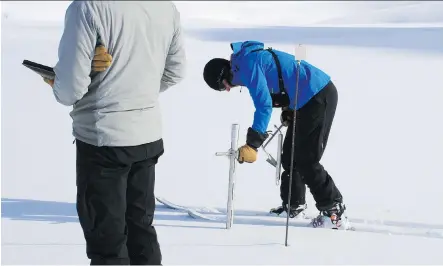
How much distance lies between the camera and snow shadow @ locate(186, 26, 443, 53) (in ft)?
48.4

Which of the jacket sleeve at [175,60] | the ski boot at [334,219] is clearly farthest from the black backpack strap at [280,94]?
the jacket sleeve at [175,60]

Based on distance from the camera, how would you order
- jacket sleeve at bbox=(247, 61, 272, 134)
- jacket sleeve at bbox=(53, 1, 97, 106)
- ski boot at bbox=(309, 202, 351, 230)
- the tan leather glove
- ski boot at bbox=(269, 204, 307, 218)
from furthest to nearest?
ski boot at bbox=(269, 204, 307, 218), ski boot at bbox=(309, 202, 351, 230), the tan leather glove, jacket sleeve at bbox=(247, 61, 272, 134), jacket sleeve at bbox=(53, 1, 97, 106)

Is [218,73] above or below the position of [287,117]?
above

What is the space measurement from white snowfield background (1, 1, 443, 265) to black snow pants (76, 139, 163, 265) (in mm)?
701

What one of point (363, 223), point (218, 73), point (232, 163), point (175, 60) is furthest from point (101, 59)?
point (363, 223)

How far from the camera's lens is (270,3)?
42.5 meters

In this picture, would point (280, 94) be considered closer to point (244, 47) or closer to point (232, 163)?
point (244, 47)

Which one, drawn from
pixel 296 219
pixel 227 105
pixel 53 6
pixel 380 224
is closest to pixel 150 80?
pixel 296 219

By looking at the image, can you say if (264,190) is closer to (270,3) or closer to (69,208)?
(69,208)

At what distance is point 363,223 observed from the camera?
4.01 m

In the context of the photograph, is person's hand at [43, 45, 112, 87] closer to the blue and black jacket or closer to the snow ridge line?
the blue and black jacket

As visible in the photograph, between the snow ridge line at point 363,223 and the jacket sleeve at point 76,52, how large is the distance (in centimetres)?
185

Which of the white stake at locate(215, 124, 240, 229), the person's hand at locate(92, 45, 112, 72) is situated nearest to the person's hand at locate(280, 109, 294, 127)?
the white stake at locate(215, 124, 240, 229)

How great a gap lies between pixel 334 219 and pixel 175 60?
1687mm
